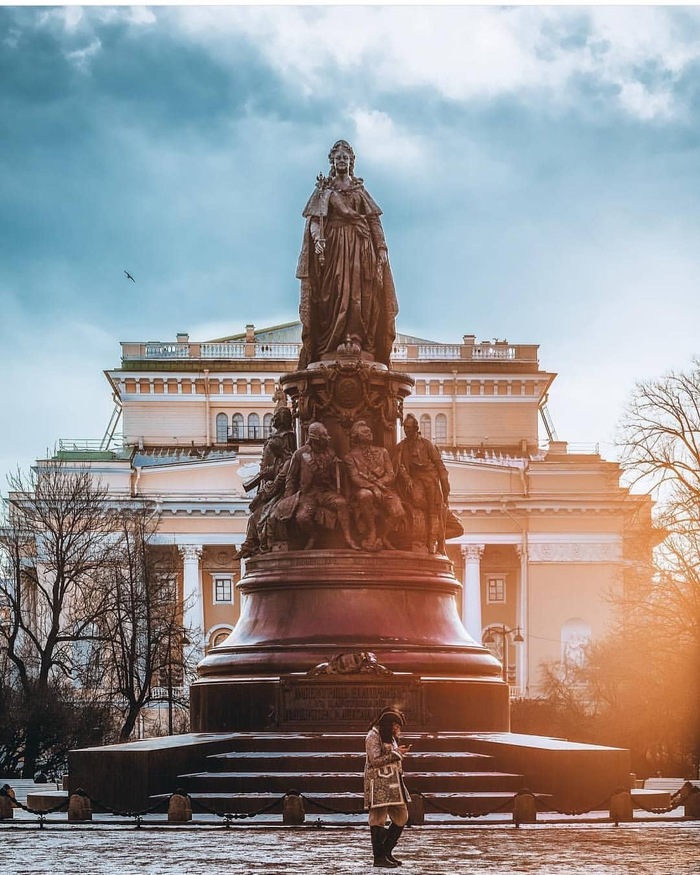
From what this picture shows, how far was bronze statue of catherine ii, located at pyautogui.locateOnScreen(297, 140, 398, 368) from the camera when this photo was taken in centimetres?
2606

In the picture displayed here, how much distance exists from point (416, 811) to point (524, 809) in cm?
109

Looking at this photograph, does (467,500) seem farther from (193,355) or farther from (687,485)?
(687,485)

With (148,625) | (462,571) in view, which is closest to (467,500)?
(462,571)

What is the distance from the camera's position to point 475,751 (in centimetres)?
2184

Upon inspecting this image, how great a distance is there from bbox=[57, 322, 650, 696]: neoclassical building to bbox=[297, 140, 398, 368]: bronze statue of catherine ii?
57.8 meters

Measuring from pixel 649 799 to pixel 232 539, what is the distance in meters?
71.5

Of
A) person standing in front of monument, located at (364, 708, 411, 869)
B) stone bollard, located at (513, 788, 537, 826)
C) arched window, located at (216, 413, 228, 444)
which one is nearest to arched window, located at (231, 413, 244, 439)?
arched window, located at (216, 413, 228, 444)

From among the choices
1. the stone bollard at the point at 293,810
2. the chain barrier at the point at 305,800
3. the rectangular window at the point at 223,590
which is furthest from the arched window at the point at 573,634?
the stone bollard at the point at 293,810

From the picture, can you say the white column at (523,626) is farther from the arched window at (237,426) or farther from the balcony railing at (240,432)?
the arched window at (237,426)

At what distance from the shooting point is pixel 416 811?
19922 mm

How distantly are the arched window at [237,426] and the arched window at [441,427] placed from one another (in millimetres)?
10158

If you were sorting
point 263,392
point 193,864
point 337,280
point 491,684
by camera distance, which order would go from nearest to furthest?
point 193,864, point 491,684, point 337,280, point 263,392

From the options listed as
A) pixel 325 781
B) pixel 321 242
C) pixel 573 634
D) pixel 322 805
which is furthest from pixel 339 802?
pixel 573 634

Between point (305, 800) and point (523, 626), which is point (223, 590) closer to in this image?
point (523, 626)
